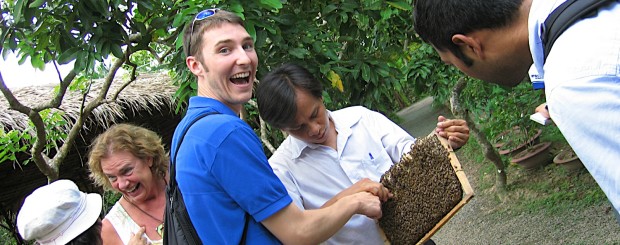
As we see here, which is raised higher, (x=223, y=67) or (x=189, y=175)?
(x=223, y=67)

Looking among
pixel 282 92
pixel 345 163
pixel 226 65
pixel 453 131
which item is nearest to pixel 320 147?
pixel 345 163

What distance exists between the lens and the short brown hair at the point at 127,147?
9.89 ft

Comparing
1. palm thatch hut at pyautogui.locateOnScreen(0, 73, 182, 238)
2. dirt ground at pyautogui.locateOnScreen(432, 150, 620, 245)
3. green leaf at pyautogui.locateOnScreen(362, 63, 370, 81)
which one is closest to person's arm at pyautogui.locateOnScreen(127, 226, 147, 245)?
green leaf at pyautogui.locateOnScreen(362, 63, 370, 81)

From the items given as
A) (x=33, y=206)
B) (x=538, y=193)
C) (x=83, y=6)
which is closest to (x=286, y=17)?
(x=83, y=6)

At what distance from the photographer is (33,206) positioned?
8.71 feet

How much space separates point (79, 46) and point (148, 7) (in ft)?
1.71

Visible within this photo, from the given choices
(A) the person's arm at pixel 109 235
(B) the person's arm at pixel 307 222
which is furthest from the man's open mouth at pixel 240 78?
(A) the person's arm at pixel 109 235

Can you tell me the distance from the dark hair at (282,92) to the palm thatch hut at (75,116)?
455 centimetres

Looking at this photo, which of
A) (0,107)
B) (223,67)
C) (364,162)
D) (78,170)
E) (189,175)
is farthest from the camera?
(78,170)

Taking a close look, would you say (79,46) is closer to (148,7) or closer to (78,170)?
(148,7)

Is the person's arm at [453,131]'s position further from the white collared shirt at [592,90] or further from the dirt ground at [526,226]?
the dirt ground at [526,226]

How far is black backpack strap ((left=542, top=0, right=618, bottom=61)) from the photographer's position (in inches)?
50.1

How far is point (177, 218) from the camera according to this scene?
2.06 m

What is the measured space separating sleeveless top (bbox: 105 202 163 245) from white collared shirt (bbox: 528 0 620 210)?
220 centimetres
